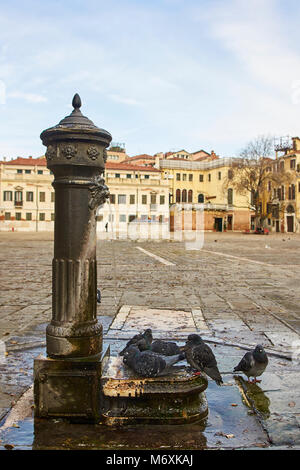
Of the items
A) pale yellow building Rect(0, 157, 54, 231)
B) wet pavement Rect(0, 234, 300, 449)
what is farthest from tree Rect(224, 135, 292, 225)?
wet pavement Rect(0, 234, 300, 449)

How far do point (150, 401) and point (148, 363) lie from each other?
27cm

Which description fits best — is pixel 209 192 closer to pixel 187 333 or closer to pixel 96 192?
pixel 187 333

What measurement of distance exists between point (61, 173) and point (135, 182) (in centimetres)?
5826

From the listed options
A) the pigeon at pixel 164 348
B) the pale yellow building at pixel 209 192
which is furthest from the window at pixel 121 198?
the pigeon at pixel 164 348

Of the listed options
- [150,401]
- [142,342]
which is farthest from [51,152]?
[150,401]

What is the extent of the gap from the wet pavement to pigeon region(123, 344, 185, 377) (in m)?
0.40

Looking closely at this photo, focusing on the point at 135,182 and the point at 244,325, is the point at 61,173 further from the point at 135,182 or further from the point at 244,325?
the point at 135,182

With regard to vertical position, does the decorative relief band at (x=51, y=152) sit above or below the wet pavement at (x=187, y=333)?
above

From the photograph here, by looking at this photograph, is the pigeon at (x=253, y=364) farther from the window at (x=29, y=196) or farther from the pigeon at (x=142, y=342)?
the window at (x=29, y=196)

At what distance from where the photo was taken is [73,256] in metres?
3.38

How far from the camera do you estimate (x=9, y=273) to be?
1231 centimetres

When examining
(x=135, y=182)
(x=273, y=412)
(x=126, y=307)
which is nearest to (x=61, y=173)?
(x=273, y=412)

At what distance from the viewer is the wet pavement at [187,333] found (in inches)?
116

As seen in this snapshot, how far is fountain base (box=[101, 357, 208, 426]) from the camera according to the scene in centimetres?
321
